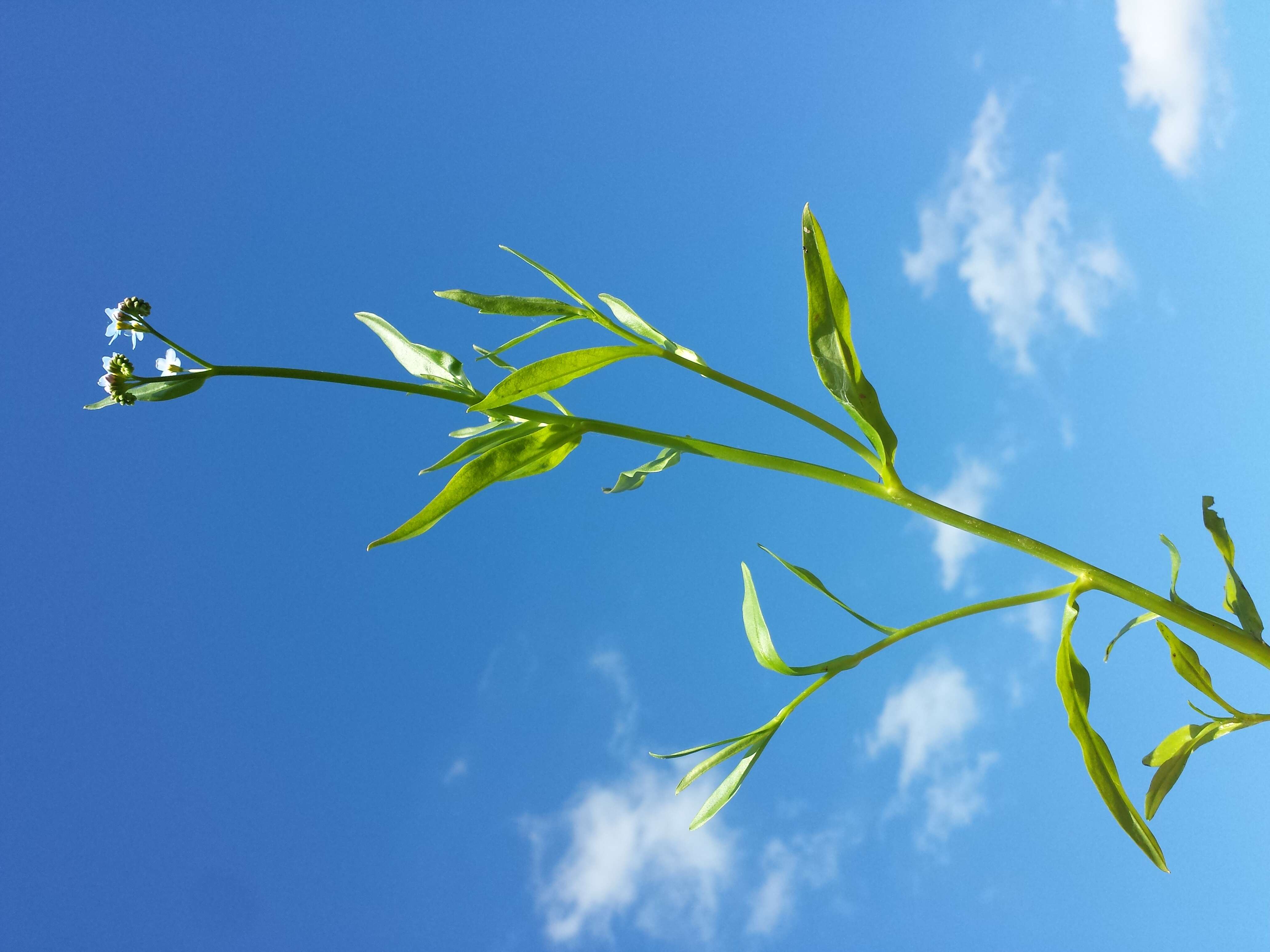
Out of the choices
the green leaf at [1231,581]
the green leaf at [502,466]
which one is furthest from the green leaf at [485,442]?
the green leaf at [1231,581]

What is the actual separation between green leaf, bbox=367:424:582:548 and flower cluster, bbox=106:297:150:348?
18.3 inches

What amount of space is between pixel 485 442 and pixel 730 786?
0.69 meters

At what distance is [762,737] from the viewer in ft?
Answer: 4.52

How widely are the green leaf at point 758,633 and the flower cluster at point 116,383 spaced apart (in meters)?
1.00

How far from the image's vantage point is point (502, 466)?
1.22 meters

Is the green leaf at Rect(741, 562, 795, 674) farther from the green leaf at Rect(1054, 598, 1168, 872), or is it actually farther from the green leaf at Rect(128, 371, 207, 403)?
the green leaf at Rect(128, 371, 207, 403)

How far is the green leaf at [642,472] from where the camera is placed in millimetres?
1364

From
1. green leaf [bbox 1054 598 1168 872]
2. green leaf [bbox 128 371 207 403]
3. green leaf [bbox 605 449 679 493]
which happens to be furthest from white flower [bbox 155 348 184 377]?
green leaf [bbox 1054 598 1168 872]

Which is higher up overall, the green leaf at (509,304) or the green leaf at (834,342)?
the green leaf at (509,304)

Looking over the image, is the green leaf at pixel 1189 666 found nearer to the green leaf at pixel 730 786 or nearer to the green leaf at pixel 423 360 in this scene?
the green leaf at pixel 730 786

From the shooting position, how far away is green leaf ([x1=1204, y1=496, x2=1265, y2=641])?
4.51 feet

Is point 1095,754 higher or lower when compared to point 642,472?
lower

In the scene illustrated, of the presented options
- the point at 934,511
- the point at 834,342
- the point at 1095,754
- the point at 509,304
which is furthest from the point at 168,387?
the point at 1095,754

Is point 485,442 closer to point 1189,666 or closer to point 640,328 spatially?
point 640,328
